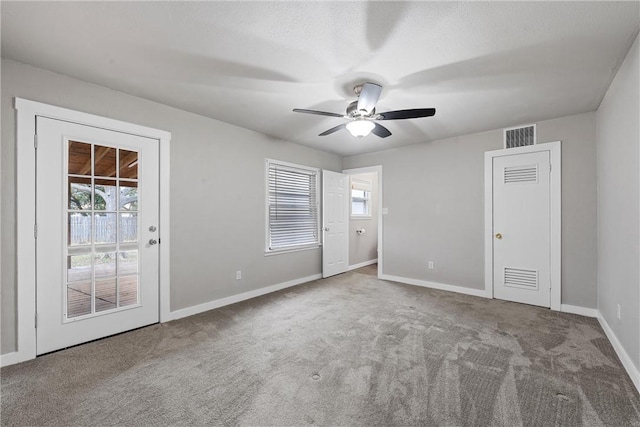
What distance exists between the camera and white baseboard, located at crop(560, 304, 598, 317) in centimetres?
333

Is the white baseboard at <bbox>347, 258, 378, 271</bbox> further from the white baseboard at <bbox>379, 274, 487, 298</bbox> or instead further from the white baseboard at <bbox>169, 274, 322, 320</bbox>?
the white baseboard at <bbox>169, 274, 322, 320</bbox>

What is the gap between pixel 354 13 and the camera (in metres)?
1.71

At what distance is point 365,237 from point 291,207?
2386mm

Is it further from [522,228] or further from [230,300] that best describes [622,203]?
[230,300]

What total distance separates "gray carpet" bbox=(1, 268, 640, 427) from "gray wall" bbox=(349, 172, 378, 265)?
9.17 feet

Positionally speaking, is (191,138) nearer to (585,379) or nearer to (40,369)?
(40,369)

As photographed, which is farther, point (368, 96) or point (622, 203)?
point (368, 96)

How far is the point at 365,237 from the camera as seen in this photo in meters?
6.49

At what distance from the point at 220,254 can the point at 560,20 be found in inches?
149

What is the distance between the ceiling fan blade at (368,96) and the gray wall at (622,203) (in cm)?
171

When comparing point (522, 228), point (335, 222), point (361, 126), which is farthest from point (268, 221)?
point (522, 228)

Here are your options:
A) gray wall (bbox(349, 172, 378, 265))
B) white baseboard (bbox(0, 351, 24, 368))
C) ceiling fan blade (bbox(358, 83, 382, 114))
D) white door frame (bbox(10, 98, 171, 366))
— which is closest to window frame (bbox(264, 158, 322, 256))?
gray wall (bbox(349, 172, 378, 265))

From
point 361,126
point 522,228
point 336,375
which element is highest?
point 361,126

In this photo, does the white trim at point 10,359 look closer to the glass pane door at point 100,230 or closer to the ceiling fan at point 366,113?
the glass pane door at point 100,230
